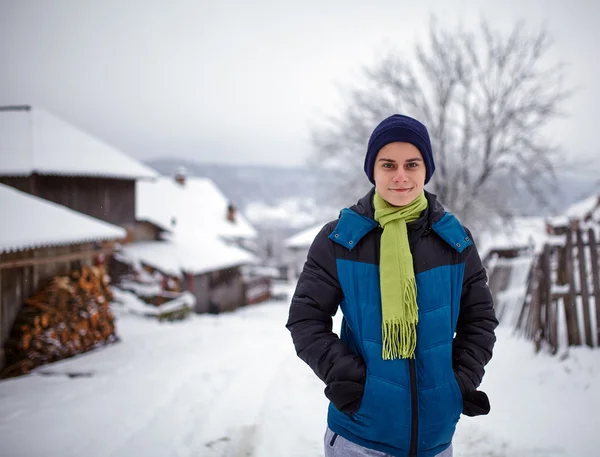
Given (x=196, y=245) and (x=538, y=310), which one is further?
(x=196, y=245)

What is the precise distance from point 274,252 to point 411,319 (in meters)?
55.1

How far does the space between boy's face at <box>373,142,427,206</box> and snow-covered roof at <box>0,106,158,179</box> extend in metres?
13.6

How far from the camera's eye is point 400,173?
1.88 metres

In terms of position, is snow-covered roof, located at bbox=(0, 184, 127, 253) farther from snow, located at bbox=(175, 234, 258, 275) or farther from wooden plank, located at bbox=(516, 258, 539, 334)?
snow, located at bbox=(175, 234, 258, 275)

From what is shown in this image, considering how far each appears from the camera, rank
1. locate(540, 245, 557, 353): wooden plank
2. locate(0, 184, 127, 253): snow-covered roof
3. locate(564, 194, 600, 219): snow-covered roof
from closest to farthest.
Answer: locate(540, 245, 557, 353): wooden plank
locate(0, 184, 127, 253): snow-covered roof
locate(564, 194, 600, 219): snow-covered roof

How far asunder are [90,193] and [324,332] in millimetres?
15337

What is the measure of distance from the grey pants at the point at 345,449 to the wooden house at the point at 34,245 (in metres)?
5.70

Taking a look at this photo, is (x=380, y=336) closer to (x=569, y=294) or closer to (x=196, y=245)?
(x=569, y=294)

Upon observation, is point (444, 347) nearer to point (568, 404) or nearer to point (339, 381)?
point (339, 381)

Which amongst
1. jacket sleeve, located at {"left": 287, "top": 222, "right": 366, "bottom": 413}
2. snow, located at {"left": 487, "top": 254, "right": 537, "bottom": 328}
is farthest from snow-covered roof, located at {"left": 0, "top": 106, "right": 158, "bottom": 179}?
jacket sleeve, located at {"left": 287, "top": 222, "right": 366, "bottom": 413}

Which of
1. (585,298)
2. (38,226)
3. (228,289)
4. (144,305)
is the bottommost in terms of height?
(228,289)

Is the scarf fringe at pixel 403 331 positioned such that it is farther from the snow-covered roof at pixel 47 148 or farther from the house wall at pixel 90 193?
the house wall at pixel 90 193

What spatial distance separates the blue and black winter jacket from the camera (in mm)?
1735

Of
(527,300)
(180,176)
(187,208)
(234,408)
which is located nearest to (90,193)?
(187,208)
